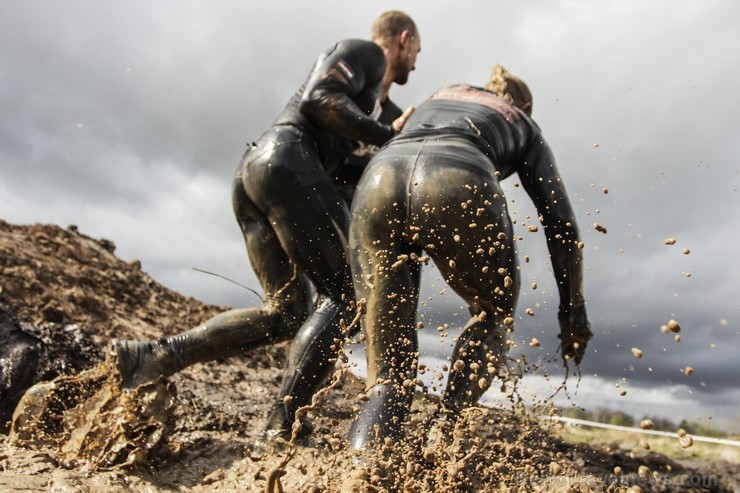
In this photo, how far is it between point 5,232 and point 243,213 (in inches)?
155

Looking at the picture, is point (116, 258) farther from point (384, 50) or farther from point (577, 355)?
point (577, 355)

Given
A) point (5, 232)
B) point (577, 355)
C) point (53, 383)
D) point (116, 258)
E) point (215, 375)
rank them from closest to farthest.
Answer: point (577, 355) < point (53, 383) < point (215, 375) < point (5, 232) < point (116, 258)

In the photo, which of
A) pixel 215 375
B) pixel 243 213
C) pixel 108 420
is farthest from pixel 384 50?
pixel 215 375

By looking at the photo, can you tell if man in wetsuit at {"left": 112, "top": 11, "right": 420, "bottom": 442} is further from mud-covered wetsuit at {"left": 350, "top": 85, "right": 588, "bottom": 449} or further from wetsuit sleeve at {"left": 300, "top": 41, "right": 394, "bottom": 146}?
mud-covered wetsuit at {"left": 350, "top": 85, "right": 588, "bottom": 449}

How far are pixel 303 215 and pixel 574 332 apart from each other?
135cm

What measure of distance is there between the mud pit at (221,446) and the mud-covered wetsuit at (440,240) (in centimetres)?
16

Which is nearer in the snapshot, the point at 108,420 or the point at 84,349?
the point at 108,420

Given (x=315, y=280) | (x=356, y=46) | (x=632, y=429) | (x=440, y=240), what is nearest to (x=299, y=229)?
(x=315, y=280)

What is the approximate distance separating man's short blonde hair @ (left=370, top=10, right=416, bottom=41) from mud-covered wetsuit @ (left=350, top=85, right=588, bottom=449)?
1.18 m

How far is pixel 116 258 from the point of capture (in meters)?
7.55

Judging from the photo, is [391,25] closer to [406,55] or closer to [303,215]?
[406,55]

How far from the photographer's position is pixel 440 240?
244 centimetres

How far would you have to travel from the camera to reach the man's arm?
9.12ft

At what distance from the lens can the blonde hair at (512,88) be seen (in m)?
3.09
